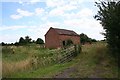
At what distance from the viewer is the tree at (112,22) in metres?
17.5

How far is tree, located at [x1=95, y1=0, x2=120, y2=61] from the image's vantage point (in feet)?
57.6

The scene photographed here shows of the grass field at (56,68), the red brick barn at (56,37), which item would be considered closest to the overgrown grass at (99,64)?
the grass field at (56,68)

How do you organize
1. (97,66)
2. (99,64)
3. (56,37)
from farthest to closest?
(56,37), (99,64), (97,66)

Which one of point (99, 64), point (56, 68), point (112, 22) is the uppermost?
point (112, 22)

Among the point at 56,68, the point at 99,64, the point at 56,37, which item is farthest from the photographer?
the point at 56,37

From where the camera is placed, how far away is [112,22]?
58.0ft

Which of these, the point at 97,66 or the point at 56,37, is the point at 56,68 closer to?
the point at 97,66

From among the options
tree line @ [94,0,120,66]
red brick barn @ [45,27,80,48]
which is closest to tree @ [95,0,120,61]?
tree line @ [94,0,120,66]

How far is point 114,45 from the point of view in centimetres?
1916

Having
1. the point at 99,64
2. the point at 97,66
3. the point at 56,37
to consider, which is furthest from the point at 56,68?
the point at 56,37

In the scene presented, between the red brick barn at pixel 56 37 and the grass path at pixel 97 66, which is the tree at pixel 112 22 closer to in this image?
the grass path at pixel 97 66

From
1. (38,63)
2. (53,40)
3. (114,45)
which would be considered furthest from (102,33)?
(53,40)

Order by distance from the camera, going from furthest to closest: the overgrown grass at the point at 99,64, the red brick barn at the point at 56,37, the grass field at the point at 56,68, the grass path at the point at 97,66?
the red brick barn at the point at 56,37 < the overgrown grass at the point at 99,64 < the grass path at the point at 97,66 < the grass field at the point at 56,68

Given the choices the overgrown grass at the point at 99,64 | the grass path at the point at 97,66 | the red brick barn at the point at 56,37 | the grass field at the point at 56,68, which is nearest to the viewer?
the grass field at the point at 56,68
